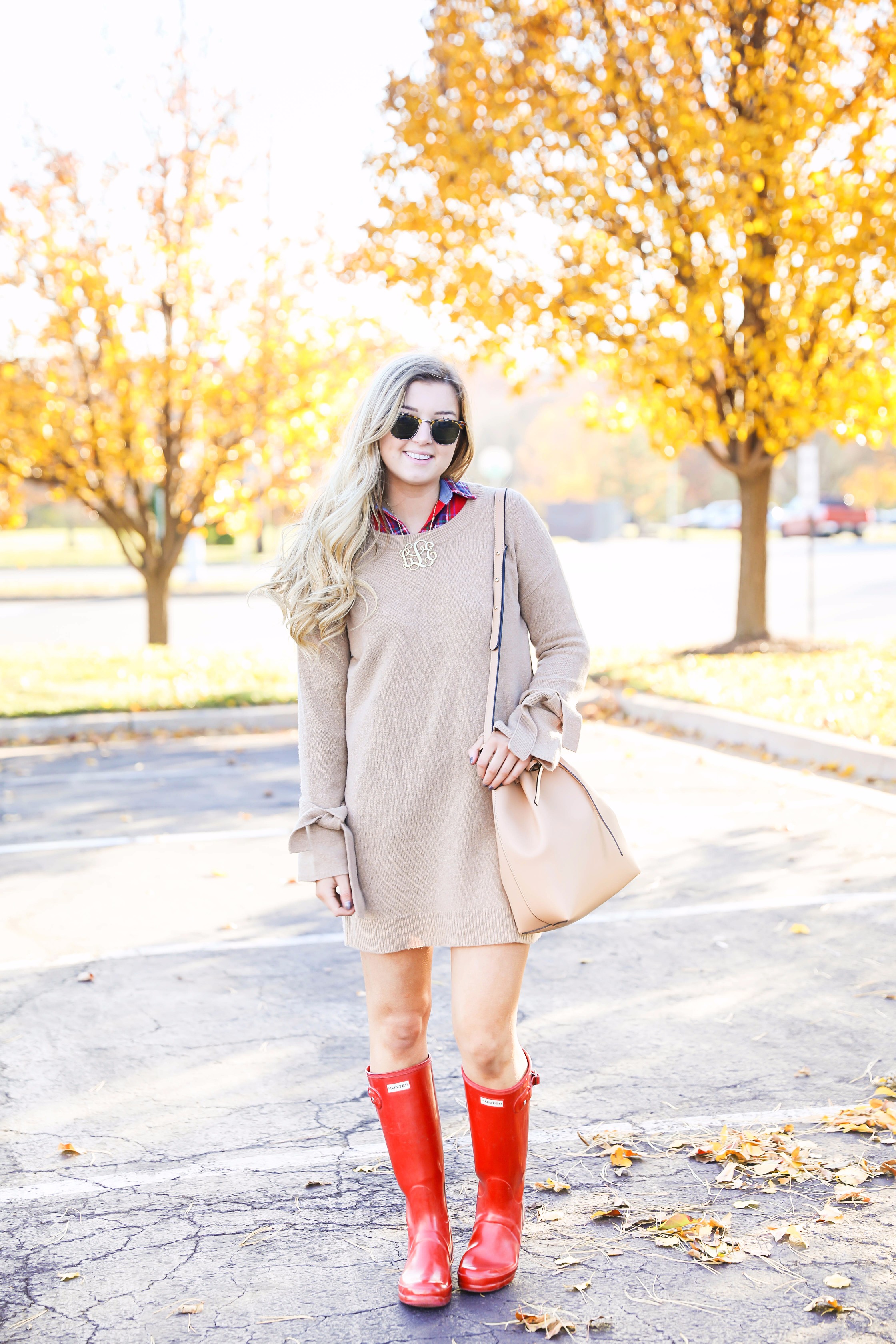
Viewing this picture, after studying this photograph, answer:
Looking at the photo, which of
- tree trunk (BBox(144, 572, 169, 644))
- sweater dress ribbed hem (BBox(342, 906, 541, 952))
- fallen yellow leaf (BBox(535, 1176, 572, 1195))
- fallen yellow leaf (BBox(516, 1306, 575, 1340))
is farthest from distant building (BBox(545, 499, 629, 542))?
fallen yellow leaf (BBox(516, 1306, 575, 1340))

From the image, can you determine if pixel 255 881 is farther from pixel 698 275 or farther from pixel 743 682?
pixel 698 275

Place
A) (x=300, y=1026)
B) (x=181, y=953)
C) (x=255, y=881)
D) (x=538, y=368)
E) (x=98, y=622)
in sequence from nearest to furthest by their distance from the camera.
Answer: (x=300, y=1026) → (x=181, y=953) → (x=255, y=881) → (x=538, y=368) → (x=98, y=622)

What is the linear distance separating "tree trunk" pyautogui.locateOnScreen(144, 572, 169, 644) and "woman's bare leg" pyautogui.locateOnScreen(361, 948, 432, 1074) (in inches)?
510

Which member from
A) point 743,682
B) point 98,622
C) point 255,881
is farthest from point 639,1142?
point 98,622

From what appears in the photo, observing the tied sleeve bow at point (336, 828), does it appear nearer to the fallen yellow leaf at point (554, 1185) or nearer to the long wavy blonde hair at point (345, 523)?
the long wavy blonde hair at point (345, 523)

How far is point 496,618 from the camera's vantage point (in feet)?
8.94

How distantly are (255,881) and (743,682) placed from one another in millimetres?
6159

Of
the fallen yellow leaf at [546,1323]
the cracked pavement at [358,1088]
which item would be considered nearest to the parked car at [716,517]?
the cracked pavement at [358,1088]

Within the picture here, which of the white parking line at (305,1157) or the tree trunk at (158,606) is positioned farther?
the tree trunk at (158,606)

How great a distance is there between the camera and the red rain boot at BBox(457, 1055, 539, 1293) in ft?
9.12

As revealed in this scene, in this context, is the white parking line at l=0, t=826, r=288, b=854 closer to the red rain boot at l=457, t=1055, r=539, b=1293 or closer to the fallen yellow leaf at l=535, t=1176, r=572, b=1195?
the fallen yellow leaf at l=535, t=1176, r=572, b=1195

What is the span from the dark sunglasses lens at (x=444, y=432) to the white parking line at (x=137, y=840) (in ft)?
14.7

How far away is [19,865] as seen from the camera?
659 centimetres

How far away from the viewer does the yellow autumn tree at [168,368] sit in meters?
13.5
